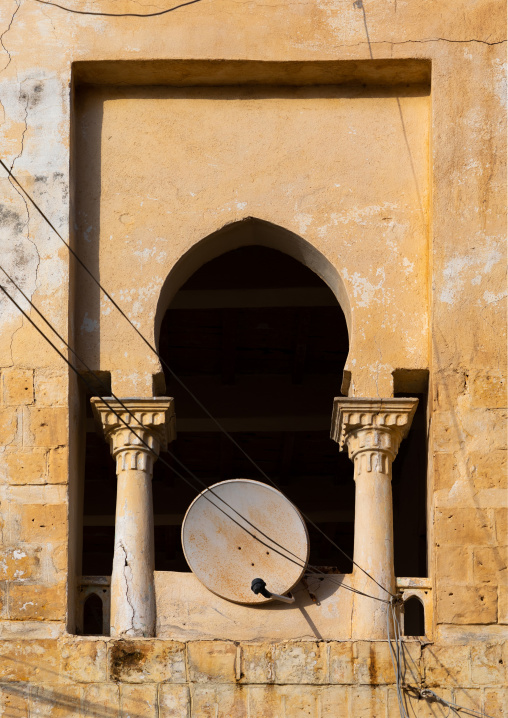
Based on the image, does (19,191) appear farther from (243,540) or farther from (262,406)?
(262,406)

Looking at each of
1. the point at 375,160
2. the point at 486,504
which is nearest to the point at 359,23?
the point at 375,160

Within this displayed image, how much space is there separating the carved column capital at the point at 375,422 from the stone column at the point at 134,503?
122 centimetres

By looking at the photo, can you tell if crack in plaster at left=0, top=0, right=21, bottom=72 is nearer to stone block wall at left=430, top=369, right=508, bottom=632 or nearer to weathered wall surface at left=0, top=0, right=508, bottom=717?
weathered wall surface at left=0, top=0, right=508, bottom=717

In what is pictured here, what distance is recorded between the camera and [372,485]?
11.2 metres

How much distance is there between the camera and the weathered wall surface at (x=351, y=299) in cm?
1050

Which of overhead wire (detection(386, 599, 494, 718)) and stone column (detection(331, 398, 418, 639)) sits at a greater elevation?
stone column (detection(331, 398, 418, 639))

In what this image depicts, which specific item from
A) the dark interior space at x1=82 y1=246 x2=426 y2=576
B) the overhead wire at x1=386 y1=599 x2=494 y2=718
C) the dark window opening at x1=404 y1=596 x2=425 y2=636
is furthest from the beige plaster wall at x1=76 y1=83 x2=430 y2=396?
Answer: the dark window opening at x1=404 y1=596 x2=425 y2=636

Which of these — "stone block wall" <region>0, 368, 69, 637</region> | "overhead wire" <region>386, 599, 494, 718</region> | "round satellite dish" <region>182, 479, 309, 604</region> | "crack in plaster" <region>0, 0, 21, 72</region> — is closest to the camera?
"overhead wire" <region>386, 599, 494, 718</region>

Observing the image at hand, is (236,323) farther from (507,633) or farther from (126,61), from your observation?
(507,633)

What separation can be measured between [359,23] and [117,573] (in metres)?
4.31

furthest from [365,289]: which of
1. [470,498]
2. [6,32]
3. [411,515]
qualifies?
[411,515]

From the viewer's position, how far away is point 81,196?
11.9 metres

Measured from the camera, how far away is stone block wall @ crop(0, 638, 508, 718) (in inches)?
411

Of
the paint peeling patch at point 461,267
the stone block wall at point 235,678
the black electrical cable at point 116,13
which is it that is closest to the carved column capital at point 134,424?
the stone block wall at point 235,678
